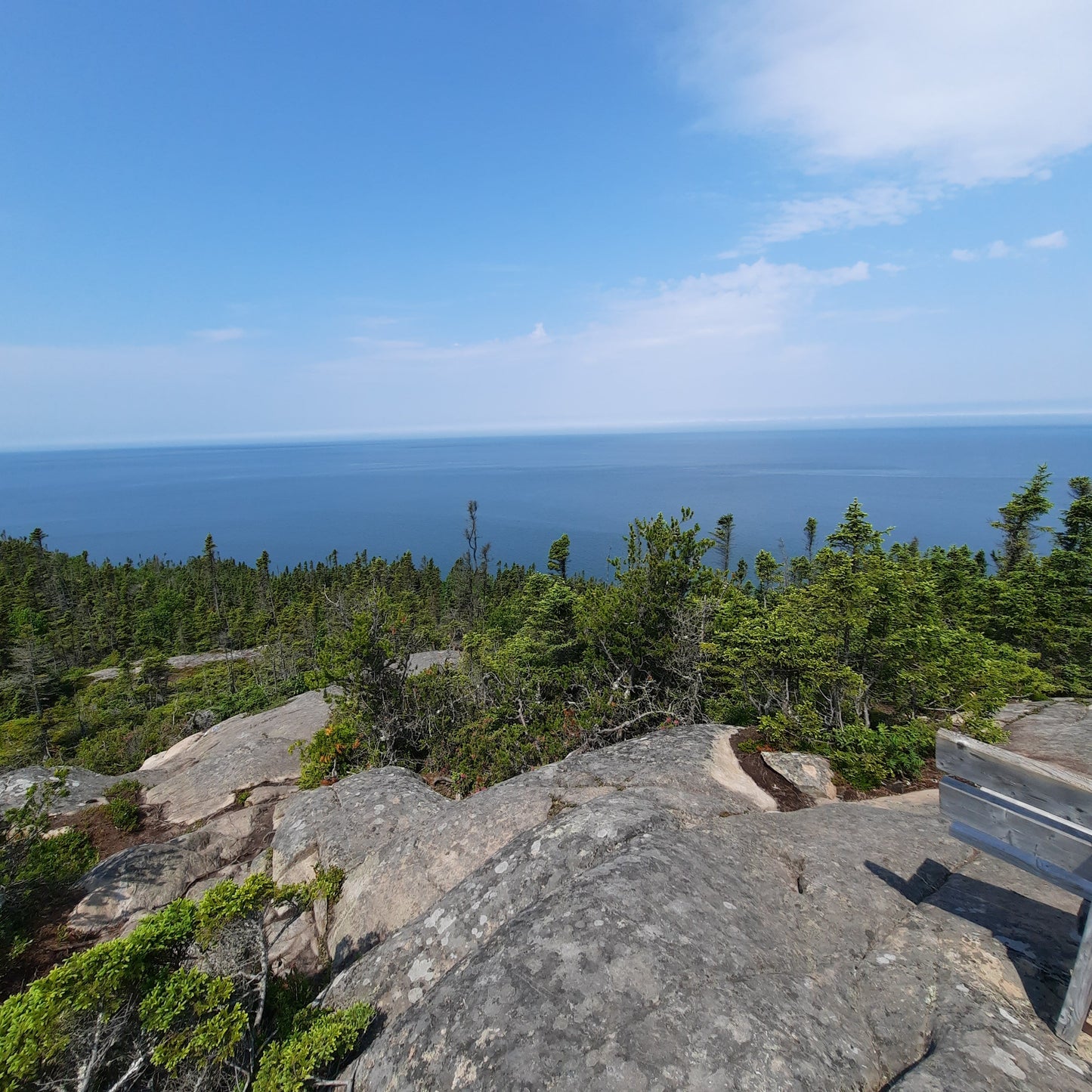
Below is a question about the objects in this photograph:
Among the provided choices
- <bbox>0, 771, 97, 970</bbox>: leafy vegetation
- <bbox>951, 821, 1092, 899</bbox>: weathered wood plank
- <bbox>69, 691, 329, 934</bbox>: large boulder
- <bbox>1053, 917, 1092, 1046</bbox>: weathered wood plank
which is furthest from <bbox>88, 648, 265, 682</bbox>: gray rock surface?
<bbox>1053, 917, 1092, 1046</bbox>: weathered wood plank

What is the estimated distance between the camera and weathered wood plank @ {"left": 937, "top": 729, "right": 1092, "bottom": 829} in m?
3.60

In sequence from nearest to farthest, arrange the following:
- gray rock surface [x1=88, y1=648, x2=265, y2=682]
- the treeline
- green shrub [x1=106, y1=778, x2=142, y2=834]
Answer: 1. the treeline
2. green shrub [x1=106, y1=778, x2=142, y2=834]
3. gray rock surface [x1=88, y1=648, x2=265, y2=682]

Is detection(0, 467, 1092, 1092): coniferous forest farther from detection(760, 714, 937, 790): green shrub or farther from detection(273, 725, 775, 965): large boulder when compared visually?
detection(273, 725, 775, 965): large boulder

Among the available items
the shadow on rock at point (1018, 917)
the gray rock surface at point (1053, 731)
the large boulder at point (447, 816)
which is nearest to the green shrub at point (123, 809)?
the large boulder at point (447, 816)

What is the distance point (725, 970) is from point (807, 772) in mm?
5029

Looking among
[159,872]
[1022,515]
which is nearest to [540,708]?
[159,872]

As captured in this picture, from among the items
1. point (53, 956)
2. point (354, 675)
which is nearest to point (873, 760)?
point (354, 675)

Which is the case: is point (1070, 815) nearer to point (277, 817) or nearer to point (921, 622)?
point (921, 622)

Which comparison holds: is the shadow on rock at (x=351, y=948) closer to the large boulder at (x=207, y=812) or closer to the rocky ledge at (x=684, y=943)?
the rocky ledge at (x=684, y=943)

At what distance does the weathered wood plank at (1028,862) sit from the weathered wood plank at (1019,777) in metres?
0.39

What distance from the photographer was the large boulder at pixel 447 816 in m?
7.26

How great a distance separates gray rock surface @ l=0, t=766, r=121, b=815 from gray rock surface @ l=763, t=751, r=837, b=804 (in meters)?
17.7

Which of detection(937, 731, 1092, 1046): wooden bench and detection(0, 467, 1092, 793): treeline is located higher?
detection(937, 731, 1092, 1046): wooden bench

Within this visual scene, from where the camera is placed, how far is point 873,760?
870 centimetres
